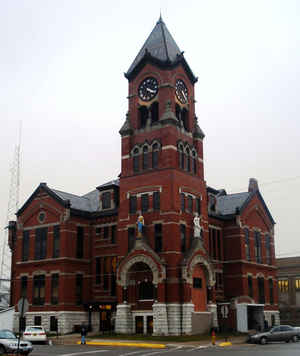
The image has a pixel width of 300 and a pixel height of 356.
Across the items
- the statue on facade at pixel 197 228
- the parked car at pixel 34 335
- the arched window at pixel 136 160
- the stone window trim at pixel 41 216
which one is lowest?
the parked car at pixel 34 335

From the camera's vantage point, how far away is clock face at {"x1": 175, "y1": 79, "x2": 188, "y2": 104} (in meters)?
59.6

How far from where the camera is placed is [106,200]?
62.9 meters

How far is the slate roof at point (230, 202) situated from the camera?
66.1m

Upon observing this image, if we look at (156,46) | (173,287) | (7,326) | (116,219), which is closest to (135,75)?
(156,46)

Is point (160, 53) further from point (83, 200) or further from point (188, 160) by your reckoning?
point (83, 200)

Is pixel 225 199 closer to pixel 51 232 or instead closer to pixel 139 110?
pixel 139 110

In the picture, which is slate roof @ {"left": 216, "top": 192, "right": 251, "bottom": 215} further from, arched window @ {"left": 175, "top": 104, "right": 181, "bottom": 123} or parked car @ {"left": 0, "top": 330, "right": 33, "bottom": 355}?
parked car @ {"left": 0, "top": 330, "right": 33, "bottom": 355}

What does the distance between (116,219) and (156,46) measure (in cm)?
2124

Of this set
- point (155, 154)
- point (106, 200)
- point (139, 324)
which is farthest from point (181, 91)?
point (139, 324)

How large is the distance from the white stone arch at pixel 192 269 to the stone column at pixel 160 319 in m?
3.58

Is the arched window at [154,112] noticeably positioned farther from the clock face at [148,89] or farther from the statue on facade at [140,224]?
the statue on facade at [140,224]

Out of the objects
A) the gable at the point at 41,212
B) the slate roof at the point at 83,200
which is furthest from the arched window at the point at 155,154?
the gable at the point at 41,212

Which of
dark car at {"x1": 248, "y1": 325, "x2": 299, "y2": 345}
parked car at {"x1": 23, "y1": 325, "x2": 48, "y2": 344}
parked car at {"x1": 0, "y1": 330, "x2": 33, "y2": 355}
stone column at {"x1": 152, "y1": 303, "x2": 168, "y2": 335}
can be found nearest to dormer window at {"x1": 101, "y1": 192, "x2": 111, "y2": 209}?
stone column at {"x1": 152, "y1": 303, "x2": 168, "y2": 335}

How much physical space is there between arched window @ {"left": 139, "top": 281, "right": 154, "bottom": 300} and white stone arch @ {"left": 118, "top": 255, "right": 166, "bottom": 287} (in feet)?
5.60
